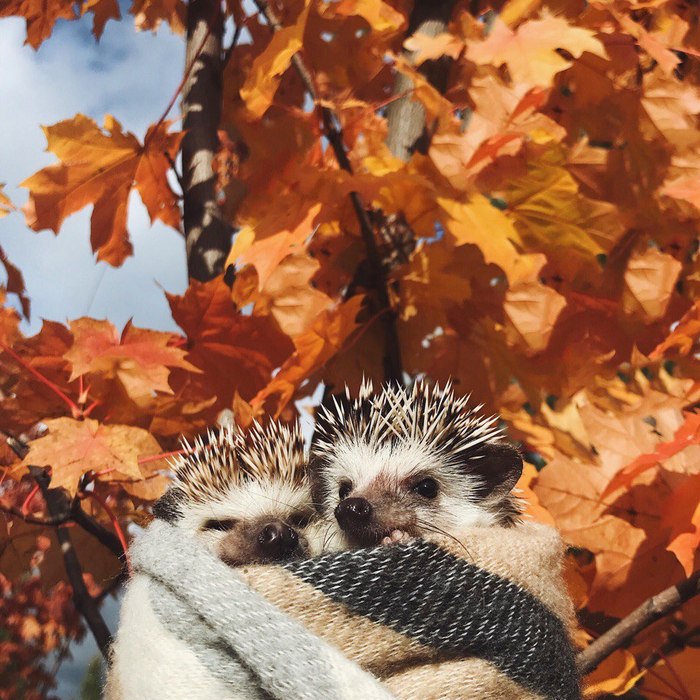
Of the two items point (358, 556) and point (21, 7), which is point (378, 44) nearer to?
point (21, 7)

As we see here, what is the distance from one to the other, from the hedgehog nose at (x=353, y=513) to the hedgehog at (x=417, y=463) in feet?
0.23

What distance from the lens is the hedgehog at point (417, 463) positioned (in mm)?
1344

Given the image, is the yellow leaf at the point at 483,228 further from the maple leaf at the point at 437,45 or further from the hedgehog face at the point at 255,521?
the hedgehog face at the point at 255,521

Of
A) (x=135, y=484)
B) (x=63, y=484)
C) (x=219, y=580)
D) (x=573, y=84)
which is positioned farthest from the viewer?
(x=573, y=84)

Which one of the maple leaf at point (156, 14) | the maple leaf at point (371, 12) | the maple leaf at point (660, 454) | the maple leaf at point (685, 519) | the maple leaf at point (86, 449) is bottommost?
the maple leaf at point (685, 519)

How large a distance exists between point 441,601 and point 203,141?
1.61 meters

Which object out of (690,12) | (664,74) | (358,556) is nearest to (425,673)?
(358,556)

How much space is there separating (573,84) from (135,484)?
5.11 feet

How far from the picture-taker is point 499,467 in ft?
4.49

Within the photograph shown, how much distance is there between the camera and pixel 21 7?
223 cm

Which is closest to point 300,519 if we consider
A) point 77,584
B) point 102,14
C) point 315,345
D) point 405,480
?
point 405,480

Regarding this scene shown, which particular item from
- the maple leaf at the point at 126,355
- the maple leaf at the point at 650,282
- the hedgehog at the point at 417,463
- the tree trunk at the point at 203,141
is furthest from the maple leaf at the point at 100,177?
the maple leaf at the point at 650,282

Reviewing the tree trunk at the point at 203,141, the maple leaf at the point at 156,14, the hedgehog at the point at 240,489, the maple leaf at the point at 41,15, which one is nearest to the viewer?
the hedgehog at the point at 240,489

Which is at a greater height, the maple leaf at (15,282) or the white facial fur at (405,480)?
the maple leaf at (15,282)
